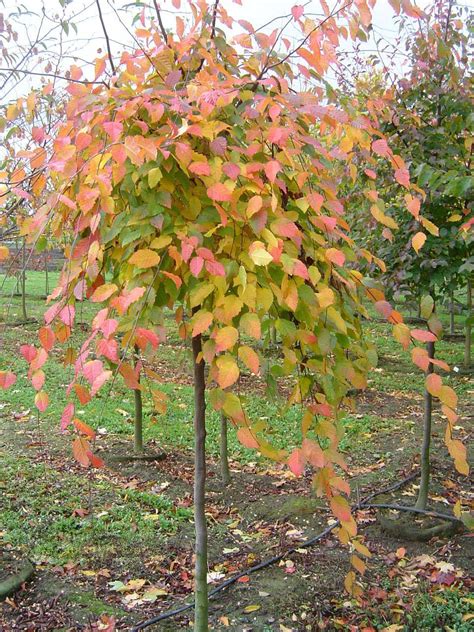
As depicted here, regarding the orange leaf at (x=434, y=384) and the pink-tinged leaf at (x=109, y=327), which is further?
the orange leaf at (x=434, y=384)

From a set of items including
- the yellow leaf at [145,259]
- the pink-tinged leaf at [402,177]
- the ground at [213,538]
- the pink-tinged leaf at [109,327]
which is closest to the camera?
the pink-tinged leaf at [109,327]

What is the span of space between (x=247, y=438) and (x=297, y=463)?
124 mm

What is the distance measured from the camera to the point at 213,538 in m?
3.50

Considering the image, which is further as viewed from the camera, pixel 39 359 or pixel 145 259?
pixel 145 259

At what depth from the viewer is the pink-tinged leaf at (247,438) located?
132 centimetres

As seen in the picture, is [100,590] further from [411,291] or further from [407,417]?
[407,417]

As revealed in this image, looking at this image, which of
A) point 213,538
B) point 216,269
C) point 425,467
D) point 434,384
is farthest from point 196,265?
point 425,467

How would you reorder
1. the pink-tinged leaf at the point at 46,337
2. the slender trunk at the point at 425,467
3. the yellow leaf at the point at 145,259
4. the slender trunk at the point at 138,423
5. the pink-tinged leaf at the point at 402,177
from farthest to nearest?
the slender trunk at the point at 138,423, the slender trunk at the point at 425,467, the pink-tinged leaf at the point at 402,177, the yellow leaf at the point at 145,259, the pink-tinged leaf at the point at 46,337

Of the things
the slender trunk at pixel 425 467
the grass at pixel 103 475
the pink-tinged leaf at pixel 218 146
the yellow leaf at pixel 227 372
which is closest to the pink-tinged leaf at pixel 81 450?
the grass at pixel 103 475

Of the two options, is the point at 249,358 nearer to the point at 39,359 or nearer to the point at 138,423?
the point at 39,359

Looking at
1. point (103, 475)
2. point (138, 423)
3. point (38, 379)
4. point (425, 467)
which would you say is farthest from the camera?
point (138, 423)

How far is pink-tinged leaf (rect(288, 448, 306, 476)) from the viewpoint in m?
1.31

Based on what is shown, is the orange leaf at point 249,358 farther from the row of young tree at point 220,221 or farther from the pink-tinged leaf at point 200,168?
the pink-tinged leaf at point 200,168

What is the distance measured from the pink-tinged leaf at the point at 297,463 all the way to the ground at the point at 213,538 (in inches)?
16.8
